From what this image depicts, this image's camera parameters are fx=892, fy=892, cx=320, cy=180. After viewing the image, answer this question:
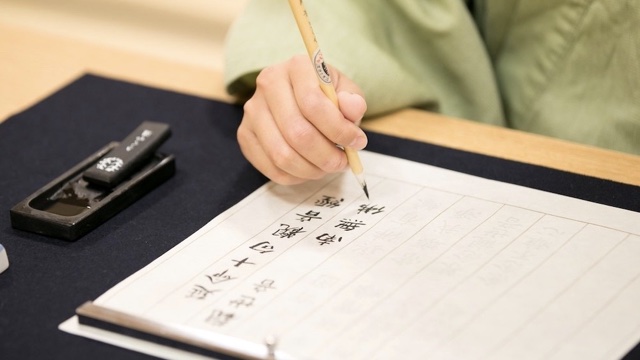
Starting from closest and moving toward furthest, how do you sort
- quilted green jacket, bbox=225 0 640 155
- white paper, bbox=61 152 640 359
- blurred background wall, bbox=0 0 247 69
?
white paper, bbox=61 152 640 359 → quilted green jacket, bbox=225 0 640 155 → blurred background wall, bbox=0 0 247 69

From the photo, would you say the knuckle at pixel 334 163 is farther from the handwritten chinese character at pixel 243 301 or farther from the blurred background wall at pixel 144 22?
the blurred background wall at pixel 144 22

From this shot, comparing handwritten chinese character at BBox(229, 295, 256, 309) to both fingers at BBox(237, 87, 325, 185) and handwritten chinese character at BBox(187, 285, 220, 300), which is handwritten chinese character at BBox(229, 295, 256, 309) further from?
fingers at BBox(237, 87, 325, 185)

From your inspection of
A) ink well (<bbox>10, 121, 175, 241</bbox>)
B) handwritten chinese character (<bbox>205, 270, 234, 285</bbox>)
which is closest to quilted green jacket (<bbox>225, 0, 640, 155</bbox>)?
ink well (<bbox>10, 121, 175, 241</bbox>)

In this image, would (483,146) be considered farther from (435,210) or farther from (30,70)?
(30,70)

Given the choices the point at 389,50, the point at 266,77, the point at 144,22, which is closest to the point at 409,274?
the point at 266,77

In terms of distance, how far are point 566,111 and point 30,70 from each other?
1.70ft

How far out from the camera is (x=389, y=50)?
2.70ft

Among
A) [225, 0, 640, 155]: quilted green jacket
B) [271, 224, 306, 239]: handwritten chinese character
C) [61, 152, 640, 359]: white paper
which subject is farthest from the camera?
[225, 0, 640, 155]: quilted green jacket

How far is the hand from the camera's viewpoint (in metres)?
0.62

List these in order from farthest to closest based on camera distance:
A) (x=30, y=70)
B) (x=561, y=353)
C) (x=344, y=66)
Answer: (x=30, y=70) < (x=344, y=66) < (x=561, y=353)

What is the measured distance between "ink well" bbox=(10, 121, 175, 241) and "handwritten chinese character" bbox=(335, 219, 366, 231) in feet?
0.50

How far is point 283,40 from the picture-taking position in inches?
30.3

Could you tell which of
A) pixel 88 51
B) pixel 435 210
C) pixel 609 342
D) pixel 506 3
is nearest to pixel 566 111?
pixel 506 3

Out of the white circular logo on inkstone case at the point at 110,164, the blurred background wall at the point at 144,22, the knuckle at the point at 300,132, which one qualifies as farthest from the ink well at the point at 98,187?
the blurred background wall at the point at 144,22
